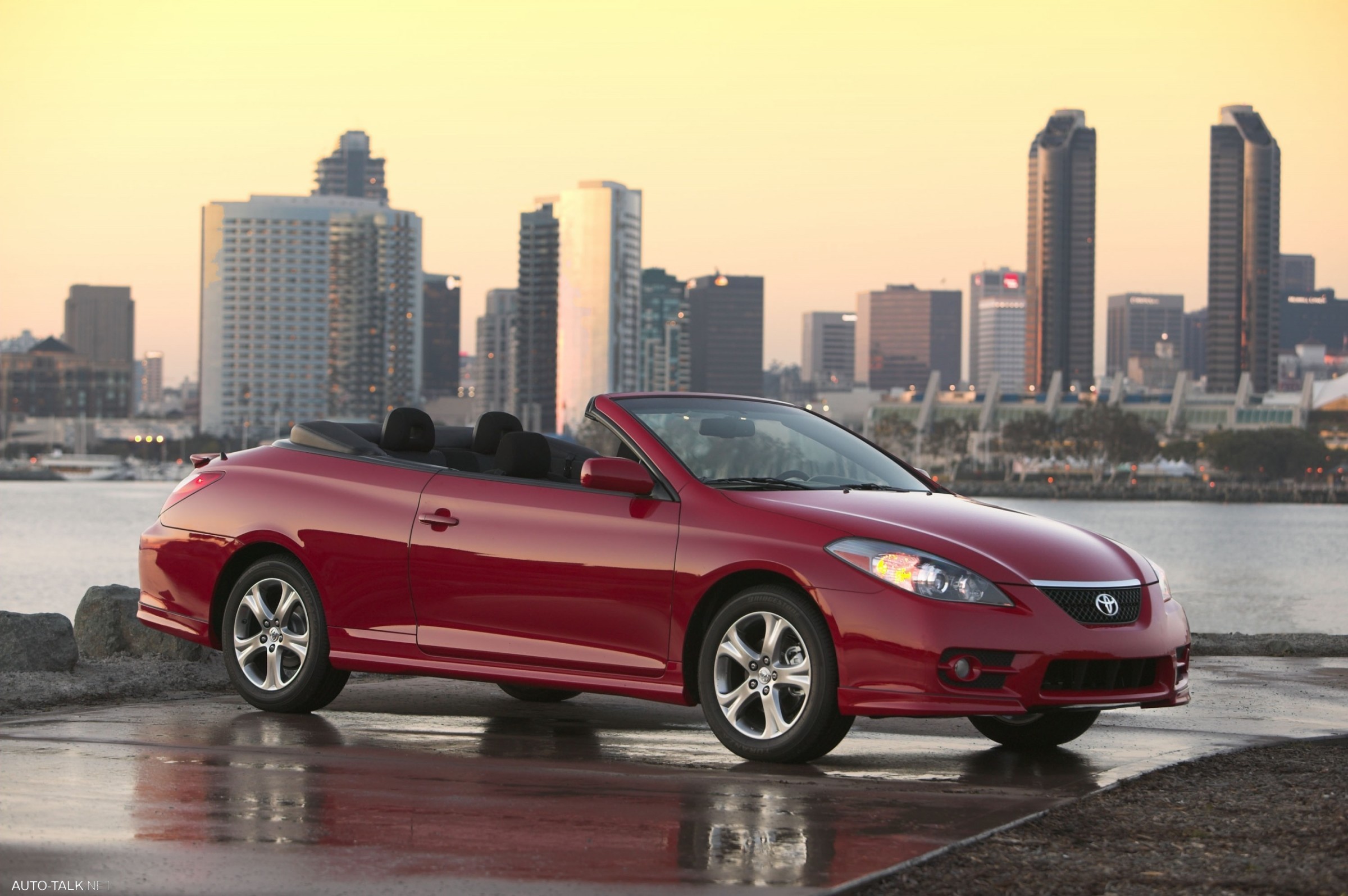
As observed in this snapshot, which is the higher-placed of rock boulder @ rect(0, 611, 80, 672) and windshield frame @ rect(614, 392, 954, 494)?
windshield frame @ rect(614, 392, 954, 494)

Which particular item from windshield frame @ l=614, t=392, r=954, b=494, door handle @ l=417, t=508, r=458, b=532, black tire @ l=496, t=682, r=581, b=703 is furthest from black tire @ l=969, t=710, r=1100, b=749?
door handle @ l=417, t=508, r=458, b=532

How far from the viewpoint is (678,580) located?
271 inches

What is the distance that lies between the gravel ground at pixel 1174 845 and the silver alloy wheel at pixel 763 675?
1242 mm

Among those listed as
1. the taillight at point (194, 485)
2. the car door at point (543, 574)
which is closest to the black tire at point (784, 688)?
the car door at point (543, 574)

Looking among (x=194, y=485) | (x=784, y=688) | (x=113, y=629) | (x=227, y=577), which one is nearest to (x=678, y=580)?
(x=784, y=688)

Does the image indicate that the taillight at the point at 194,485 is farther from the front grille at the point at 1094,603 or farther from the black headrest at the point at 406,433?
the front grille at the point at 1094,603

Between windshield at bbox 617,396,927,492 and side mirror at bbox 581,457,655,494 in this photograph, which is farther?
windshield at bbox 617,396,927,492

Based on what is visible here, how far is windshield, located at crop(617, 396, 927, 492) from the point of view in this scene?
7.36 meters

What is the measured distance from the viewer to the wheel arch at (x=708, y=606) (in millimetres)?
6785

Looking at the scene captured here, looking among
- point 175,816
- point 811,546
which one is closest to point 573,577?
point 811,546

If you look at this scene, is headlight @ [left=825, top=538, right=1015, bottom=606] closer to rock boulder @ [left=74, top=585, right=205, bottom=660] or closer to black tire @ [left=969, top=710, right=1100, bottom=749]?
black tire @ [left=969, top=710, right=1100, bottom=749]

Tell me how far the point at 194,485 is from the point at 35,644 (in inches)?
49.9

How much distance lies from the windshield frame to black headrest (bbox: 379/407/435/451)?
3.53 feet

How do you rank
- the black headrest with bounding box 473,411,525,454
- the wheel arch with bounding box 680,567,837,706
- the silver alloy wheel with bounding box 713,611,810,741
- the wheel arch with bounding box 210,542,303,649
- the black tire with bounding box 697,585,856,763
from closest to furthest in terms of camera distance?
the black tire with bounding box 697,585,856,763, the silver alloy wheel with bounding box 713,611,810,741, the wheel arch with bounding box 680,567,837,706, the wheel arch with bounding box 210,542,303,649, the black headrest with bounding box 473,411,525,454
